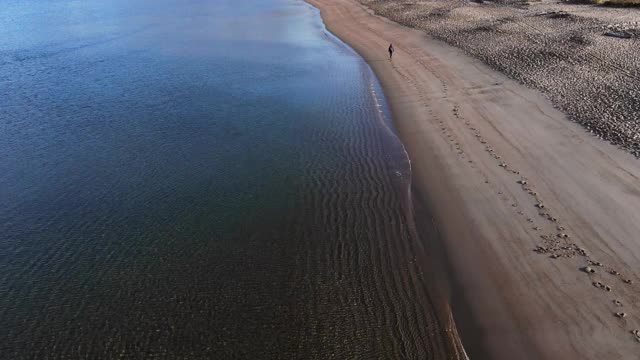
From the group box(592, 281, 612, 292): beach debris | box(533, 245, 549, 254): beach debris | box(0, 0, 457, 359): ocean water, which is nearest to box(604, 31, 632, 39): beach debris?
box(0, 0, 457, 359): ocean water

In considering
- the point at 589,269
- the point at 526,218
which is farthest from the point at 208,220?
the point at 589,269

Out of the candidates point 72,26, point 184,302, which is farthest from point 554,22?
point 72,26

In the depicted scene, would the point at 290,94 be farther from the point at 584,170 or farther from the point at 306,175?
the point at 584,170

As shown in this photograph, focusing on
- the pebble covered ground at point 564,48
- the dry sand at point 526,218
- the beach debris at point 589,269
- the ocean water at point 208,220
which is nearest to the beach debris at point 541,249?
the dry sand at point 526,218

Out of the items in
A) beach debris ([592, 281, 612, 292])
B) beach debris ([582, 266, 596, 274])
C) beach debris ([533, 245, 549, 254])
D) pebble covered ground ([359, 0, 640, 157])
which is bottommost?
beach debris ([592, 281, 612, 292])

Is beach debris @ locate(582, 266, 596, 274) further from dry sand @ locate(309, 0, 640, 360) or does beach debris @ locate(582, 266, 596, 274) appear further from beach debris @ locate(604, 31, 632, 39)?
beach debris @ locate(604, 31, 632, 39)

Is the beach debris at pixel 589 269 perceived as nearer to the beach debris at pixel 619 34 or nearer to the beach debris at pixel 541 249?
the beach debris at pixel 541 249
